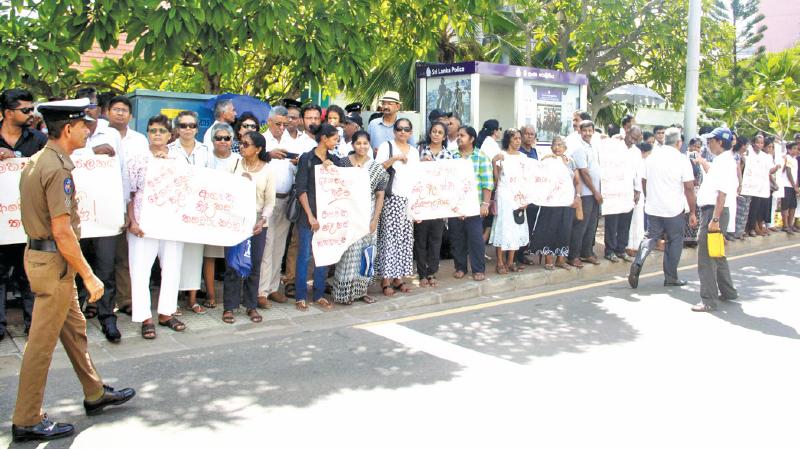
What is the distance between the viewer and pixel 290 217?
24.8 ft

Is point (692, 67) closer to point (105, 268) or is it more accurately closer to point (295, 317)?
point (295, 317)

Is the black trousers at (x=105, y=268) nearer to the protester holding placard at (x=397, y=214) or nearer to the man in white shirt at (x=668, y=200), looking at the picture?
the protester holding placard at (x=397, y=214)

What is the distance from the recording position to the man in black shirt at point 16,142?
19.6ft

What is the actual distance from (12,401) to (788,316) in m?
7.06

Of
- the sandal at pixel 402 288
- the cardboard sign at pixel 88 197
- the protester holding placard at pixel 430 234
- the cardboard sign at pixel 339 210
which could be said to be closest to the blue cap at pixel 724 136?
the protester holding placard at pixel 430 234

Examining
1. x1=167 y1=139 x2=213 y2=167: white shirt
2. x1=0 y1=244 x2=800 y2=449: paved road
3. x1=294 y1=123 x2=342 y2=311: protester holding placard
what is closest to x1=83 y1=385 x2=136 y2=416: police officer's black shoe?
x1=0 y1=244 x2=800 y2=449: paved road

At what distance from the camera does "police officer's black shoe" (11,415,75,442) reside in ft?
13.8

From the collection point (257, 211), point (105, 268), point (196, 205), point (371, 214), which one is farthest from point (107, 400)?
point (371, 214)

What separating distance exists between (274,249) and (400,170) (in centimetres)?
160

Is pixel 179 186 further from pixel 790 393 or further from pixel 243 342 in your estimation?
pixel 790 393

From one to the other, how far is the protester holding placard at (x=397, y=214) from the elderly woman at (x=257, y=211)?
4.51 feet

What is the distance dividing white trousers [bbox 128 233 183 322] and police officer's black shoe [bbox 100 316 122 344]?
0.56 feet

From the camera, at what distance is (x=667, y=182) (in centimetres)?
901

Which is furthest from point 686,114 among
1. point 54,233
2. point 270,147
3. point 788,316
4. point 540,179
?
point 54,233
